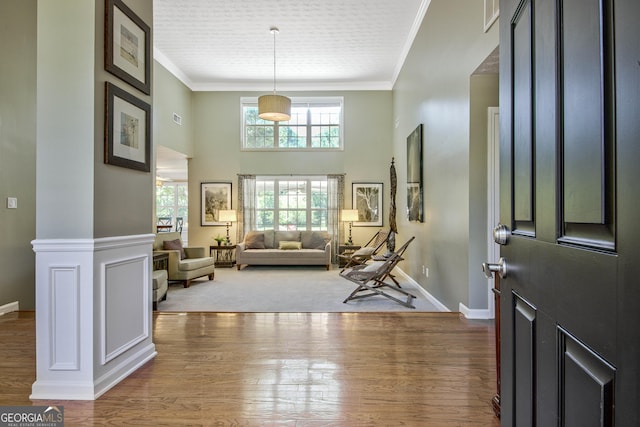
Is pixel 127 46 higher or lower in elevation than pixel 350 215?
higher

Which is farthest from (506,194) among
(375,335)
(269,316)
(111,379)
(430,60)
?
(430,60)

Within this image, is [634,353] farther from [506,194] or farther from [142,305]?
[142,305]

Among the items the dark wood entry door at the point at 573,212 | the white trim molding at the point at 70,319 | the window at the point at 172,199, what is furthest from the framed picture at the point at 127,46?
the window at the point at 172,199

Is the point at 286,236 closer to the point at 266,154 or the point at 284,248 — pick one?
the point at 284,248

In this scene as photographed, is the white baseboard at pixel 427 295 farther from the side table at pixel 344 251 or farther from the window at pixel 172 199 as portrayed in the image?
the window at pixel 172 199

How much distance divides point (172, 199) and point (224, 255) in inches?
267

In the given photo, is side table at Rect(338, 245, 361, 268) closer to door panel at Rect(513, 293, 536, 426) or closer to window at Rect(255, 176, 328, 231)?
window at Rect(255, 176, 328, 231)

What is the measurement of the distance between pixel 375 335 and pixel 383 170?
5624 mm

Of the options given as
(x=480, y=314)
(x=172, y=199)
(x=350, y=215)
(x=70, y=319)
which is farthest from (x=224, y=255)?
(x=172, y=199)

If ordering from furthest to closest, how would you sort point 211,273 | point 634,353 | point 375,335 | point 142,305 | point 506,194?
point 211,273, point 375,335, point 142,305, point 506,194, point 634,353

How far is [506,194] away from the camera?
116 centimetres

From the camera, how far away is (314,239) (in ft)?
25.9

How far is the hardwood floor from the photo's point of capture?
1.86 meters

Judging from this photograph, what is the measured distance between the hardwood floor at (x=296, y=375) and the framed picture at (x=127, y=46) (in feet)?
6.38
